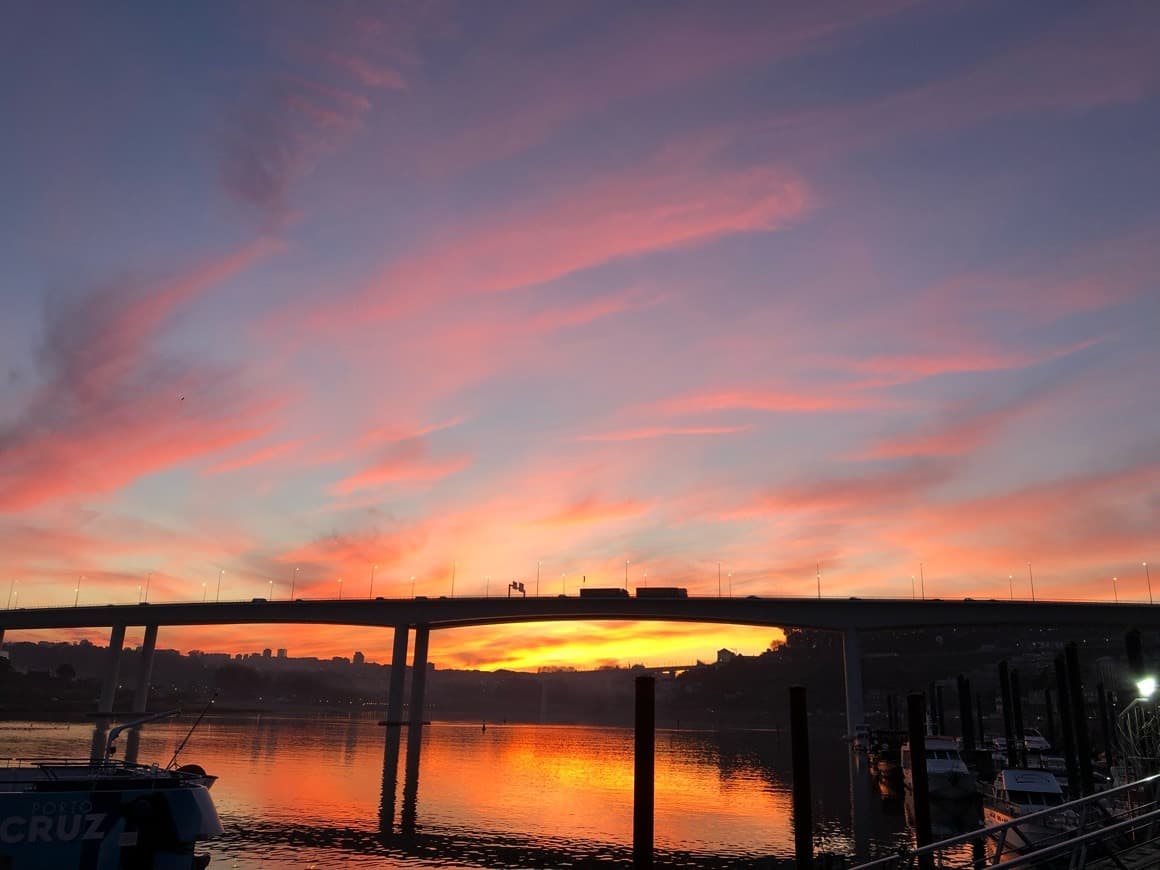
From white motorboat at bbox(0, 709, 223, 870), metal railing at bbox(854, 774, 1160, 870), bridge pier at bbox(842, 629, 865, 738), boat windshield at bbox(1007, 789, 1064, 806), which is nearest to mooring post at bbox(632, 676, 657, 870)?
metal railing at bbox(854, 774, 1160, 870)

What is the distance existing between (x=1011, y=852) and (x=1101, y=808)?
63.6 feet

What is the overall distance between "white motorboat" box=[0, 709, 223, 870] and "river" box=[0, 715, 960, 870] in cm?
1300

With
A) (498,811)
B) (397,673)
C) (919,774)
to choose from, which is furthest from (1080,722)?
(397,673)

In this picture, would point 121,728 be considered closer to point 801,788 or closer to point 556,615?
point 801,788

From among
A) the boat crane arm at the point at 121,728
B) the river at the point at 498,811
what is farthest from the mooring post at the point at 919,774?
the boat crane arm at the point at 121,728

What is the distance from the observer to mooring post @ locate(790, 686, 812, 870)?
28.0m

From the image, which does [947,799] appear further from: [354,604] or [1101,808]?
[354,604]

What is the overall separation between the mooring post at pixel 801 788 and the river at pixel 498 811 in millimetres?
11957

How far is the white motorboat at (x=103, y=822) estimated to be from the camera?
74.3ft

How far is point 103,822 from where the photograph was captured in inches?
931

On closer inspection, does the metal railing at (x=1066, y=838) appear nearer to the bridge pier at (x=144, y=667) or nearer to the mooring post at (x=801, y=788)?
the mooring post at (x=801, y=788)

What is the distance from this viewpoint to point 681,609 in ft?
418

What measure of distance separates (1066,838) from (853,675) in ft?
310

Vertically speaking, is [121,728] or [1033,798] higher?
[121,728]
